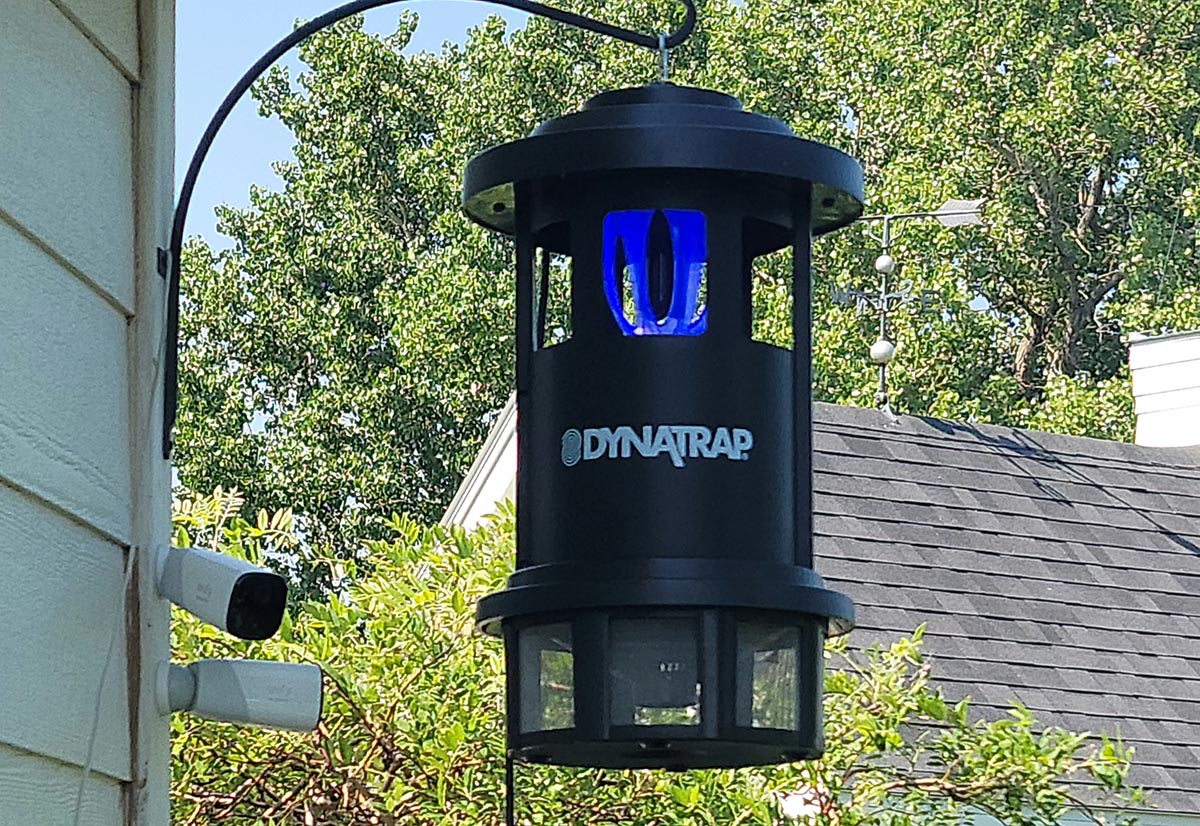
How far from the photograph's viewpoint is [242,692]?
221 centimetres

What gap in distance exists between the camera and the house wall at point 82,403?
184cm

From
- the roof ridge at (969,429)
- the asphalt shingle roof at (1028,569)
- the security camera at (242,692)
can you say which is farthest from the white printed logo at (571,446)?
the roof ridge at (969,429)

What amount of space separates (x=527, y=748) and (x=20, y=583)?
2.87ft

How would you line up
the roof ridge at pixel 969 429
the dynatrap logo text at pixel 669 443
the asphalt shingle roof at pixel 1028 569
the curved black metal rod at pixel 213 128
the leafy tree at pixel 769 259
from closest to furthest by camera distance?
the curved black metal rod at pixel 213 128 → the dynatrap logo text at pixel 669 443 → the asphalt shingle roof at pixel 1028 569 → the roof ridge at pixel 969 429 → the leafy tree at pixel 769 259

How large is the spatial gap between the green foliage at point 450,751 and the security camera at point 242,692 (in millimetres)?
2420

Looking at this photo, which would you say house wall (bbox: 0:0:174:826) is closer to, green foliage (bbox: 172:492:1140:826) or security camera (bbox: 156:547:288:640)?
security camera (bbox: 156:547:288:640)

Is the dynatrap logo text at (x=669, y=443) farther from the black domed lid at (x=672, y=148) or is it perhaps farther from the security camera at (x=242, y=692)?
the security camera at (x=242, y=692)

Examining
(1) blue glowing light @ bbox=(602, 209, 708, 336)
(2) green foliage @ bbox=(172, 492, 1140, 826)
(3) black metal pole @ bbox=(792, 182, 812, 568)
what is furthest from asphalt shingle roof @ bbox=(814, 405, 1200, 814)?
(1) blue glowing light @ bbox=(602, 209, 708, 336)

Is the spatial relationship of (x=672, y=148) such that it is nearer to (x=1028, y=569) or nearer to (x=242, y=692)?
(x=242, y=692)

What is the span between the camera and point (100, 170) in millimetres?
2148

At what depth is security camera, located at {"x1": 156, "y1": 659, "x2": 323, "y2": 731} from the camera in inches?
86.9

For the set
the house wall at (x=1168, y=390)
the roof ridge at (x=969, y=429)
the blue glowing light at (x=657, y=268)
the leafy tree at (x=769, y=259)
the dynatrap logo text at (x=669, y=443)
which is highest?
the leafy tree at (x=769, y=259)

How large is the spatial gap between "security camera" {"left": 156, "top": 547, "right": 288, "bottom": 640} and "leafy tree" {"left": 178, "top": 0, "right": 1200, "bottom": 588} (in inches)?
570

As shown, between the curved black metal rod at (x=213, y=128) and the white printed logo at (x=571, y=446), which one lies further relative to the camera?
the white printed logo at (x=571, y=446)
